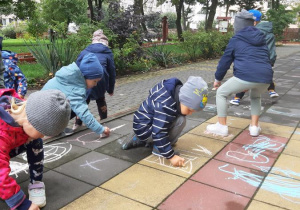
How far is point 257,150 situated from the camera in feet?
11.2

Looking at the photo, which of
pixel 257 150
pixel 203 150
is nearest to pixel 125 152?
pixel 203 150

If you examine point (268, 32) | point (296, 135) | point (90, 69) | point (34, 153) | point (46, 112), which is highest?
point (268, 32)

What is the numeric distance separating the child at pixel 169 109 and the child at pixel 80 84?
0.57m

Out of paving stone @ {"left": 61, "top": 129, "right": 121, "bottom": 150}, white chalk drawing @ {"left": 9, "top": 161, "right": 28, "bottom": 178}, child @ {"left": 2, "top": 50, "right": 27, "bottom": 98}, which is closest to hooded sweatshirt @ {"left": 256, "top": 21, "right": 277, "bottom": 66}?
paving stone @ {"left": 61, "top": 129, "right": 121, "bottom": 150}

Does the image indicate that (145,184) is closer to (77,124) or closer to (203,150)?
(203,150)

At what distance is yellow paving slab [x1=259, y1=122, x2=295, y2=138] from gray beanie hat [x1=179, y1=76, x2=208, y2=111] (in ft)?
5.59

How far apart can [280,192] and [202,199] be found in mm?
684

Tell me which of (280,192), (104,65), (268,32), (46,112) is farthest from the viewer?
(268,32)

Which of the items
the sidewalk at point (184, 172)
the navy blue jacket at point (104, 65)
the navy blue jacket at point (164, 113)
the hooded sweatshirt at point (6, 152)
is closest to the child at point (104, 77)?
the navy blue jacket at point (104, 65)

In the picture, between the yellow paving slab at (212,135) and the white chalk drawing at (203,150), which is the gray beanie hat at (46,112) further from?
the yellow paving slab at (212,135)

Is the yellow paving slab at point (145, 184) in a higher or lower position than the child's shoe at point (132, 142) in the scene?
lower

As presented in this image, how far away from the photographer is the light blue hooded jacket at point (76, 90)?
332cm

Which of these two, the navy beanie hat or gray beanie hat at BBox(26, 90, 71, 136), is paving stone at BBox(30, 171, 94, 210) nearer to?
gray beanie hat at BBox(26, 90, 71, 136)

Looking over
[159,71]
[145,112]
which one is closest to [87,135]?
[145,112]
